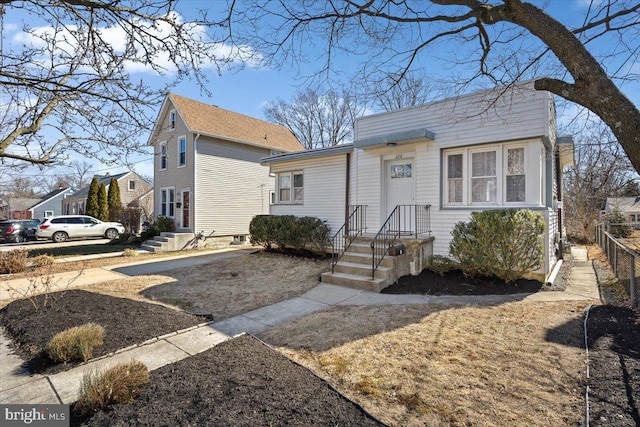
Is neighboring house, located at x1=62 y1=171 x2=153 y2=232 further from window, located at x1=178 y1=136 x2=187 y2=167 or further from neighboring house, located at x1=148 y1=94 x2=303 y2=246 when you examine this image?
window, located at x1=178 y1=136 x2=187 y2=167

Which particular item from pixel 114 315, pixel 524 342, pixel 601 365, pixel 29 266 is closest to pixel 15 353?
pixel 114 315

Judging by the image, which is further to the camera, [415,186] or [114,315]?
[415,186]

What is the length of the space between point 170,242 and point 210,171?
403 cm

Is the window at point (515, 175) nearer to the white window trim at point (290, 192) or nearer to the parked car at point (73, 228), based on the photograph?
the white window trim at point (290, 192)

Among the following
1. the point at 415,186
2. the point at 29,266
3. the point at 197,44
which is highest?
the point at 197,44

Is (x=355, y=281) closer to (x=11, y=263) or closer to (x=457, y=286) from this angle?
(x=457, y=286)

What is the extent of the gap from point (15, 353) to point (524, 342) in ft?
19.2

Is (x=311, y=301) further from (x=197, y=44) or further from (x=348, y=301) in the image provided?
(x=197, y=44)

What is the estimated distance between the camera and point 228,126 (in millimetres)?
18000

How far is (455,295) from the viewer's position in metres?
6.23

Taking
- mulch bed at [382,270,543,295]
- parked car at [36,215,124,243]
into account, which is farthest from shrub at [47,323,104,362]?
parked car at [36,215,124,243]

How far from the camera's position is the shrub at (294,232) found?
1012 cm

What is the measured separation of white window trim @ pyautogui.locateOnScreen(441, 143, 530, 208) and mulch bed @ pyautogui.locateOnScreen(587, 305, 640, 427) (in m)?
3.26

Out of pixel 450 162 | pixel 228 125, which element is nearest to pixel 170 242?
pixel 228 125
